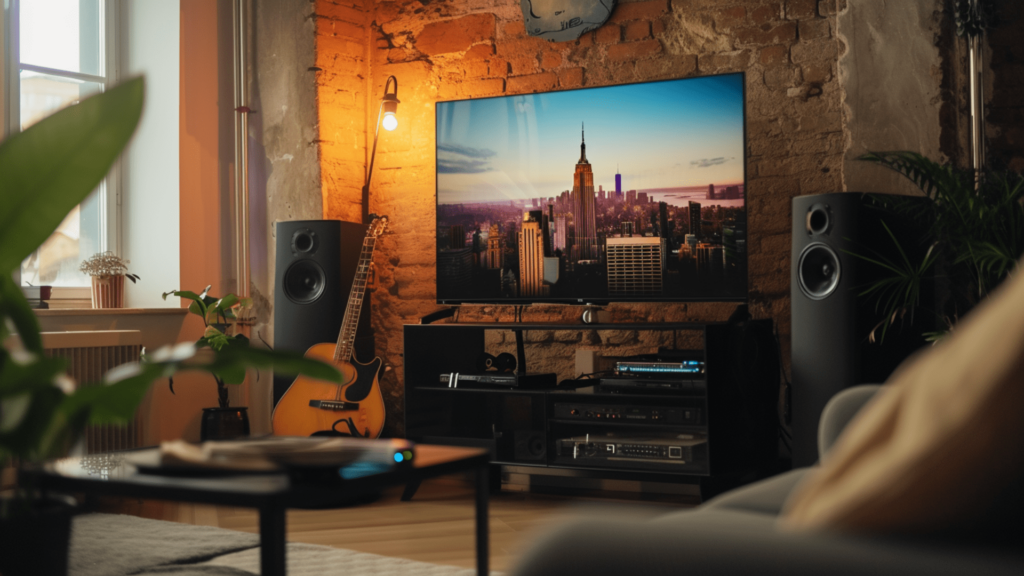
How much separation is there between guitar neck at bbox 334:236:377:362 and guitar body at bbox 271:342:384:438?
0.15 feet

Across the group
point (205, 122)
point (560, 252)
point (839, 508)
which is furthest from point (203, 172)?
point (839, 508)

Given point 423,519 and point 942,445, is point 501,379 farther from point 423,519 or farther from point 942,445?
point 942,445

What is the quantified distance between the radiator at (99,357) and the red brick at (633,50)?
223 cm

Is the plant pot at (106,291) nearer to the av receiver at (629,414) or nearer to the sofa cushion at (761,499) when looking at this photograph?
the av receiver at (629,414)

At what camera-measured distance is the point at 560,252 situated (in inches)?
140

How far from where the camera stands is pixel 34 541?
3.15 ft

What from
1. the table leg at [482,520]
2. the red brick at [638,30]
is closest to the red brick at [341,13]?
the red brick at [638,30]

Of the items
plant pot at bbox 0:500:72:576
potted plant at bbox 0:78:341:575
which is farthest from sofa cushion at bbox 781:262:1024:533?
plant pot at bbox 0:500:72:576

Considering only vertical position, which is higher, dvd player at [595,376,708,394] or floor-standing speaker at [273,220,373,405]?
floor-standing speaker at [273,220,373,405]

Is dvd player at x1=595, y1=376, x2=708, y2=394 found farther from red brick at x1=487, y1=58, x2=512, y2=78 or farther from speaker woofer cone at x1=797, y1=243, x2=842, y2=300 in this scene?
red brick at x1=487, y1=58, x2=512, y2=78

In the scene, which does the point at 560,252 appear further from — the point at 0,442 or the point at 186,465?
the point at 0,442

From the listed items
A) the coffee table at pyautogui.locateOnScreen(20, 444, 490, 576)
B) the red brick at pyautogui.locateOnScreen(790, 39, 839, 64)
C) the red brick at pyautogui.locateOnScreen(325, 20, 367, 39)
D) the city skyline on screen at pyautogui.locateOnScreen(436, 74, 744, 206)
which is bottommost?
the coffee table at pyautogui.locateOnScreen(20, 444, 490, 576)

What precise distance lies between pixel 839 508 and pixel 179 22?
4113 millimetres

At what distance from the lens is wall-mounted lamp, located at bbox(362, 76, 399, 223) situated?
157 inches
